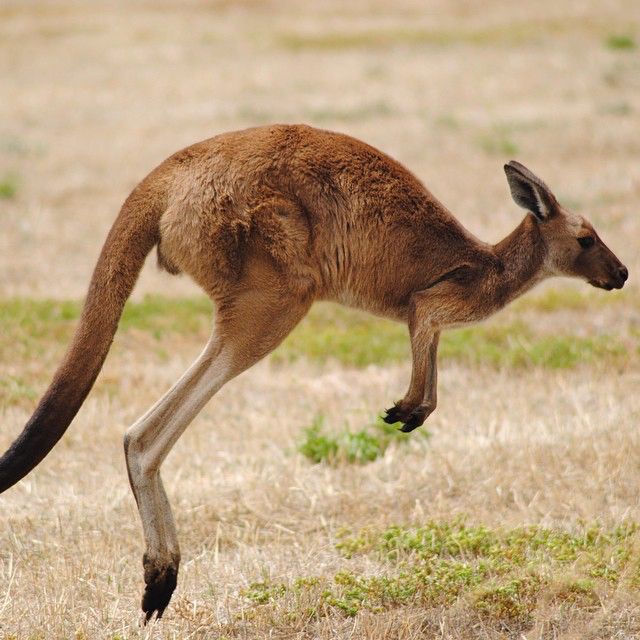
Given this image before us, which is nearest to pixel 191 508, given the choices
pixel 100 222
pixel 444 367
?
pixel 444 367

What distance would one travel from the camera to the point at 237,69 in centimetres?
2722

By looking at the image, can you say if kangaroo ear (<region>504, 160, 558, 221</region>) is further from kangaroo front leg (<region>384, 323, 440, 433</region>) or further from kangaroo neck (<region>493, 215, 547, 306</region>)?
kangaroo front leg (<region>384, 323, 440, 433</region>)

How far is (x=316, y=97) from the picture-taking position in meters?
23.8

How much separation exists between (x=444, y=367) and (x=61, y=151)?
11.0 m

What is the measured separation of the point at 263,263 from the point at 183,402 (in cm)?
70

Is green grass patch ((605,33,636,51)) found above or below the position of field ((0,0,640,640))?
above

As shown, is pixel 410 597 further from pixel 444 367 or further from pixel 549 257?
pixel 444 367

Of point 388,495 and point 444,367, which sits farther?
point 444,367

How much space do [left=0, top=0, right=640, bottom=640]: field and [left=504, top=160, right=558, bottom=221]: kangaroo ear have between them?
1.59 metres

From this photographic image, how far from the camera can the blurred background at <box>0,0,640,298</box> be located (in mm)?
14438

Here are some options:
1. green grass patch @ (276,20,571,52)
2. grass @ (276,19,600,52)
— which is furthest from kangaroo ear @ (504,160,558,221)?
green grass patch @ (276,20,571,52)

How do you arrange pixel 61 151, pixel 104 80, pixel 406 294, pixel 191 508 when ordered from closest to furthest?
pixel 406 294, pixel 191 508, pixel 61 151, pixel 104 80

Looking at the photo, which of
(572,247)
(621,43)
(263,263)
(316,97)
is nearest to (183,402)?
(263,263)

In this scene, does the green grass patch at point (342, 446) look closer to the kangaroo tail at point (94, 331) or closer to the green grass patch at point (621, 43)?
the kangaroo tail at point (94, 331)
